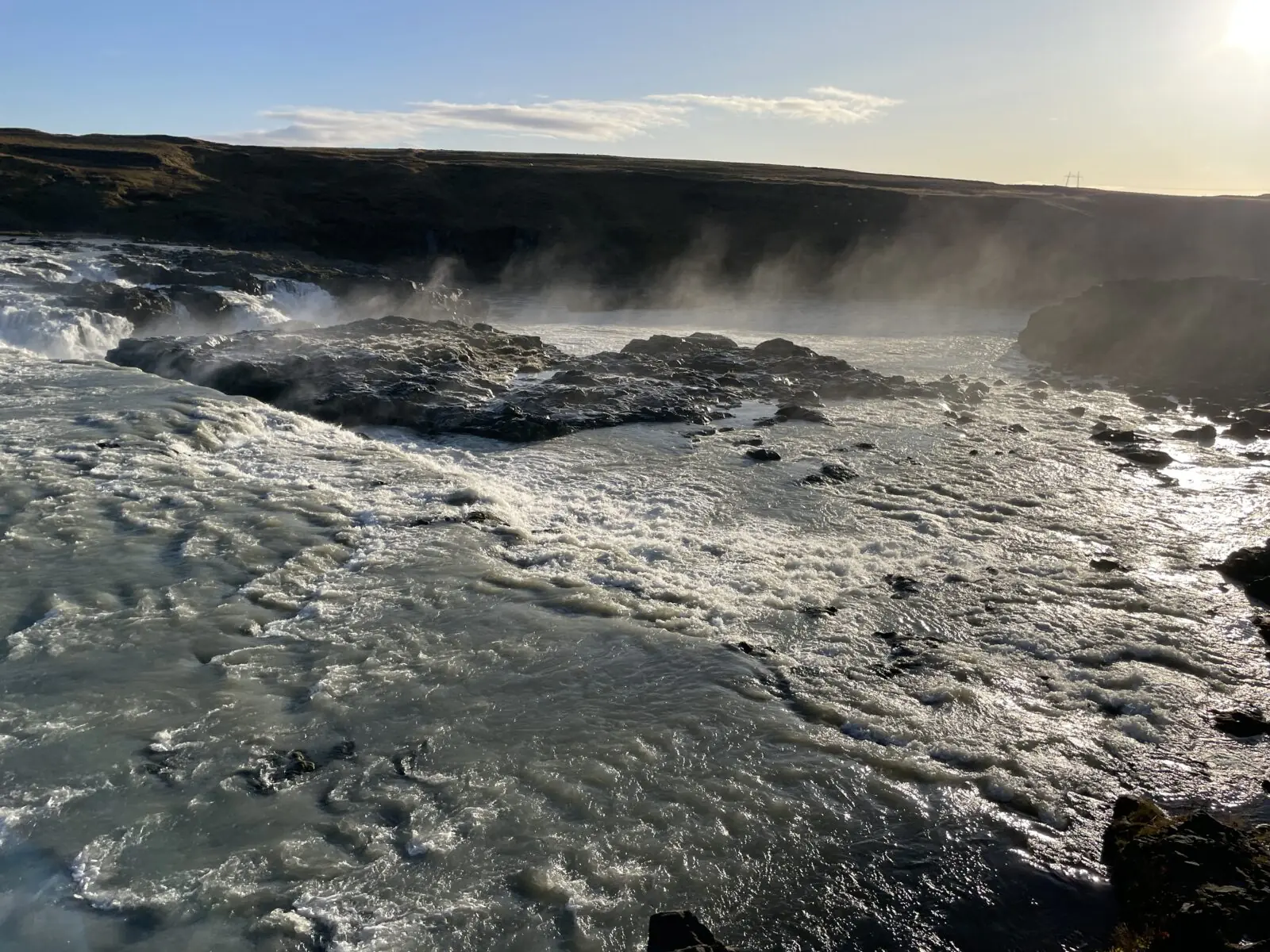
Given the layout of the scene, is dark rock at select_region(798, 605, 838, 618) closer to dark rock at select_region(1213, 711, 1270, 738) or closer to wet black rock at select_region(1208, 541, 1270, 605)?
dark rock at select_region(1213, 711, 1270, 738)

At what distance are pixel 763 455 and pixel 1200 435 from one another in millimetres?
9503

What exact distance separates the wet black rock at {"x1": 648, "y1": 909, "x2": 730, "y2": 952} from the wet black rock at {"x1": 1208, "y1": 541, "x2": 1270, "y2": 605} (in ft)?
30.0

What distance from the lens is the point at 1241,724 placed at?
8.32 meters

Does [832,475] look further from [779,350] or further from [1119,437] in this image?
[779,350]

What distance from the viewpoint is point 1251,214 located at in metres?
47.2

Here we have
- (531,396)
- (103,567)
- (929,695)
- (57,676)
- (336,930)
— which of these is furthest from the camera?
(531,396)

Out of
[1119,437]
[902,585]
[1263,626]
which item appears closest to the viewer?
[1263,626]

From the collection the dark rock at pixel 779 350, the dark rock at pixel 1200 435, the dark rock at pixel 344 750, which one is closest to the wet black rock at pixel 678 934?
the dark rock at pixel 344 750

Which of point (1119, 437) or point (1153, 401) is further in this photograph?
point (1153, 401)

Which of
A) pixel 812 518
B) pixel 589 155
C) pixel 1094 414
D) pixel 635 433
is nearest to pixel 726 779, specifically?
pixel 812 518

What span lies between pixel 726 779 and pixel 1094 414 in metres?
17.4

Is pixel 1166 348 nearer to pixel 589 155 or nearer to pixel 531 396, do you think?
pixel 531 396

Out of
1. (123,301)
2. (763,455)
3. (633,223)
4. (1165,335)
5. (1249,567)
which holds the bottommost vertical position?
(763,455)

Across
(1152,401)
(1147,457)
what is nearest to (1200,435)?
(1147,457)
